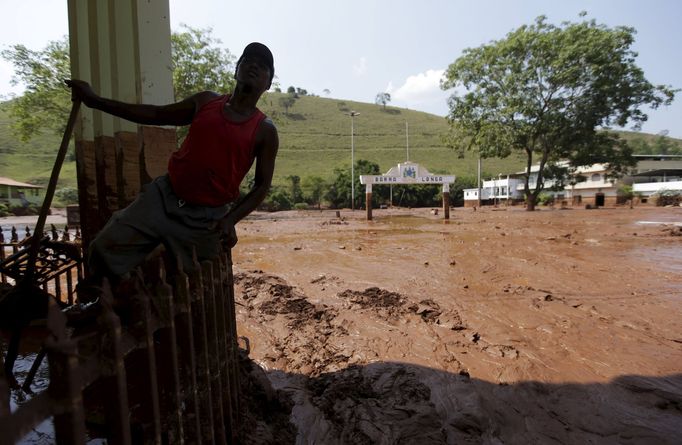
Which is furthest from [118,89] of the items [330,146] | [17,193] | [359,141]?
[359,141]

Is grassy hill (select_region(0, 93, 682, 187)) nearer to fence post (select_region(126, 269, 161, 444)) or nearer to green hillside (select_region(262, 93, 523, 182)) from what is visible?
green hillside (select_region(262, 93, 523, 182))

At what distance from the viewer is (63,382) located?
93 cm

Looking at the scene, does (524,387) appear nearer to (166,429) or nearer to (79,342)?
(166,429)

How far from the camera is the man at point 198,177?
207cm

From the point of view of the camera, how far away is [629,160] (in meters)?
27.4

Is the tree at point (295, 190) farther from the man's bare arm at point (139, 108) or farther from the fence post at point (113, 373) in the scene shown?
the fence post at point (113, 373)

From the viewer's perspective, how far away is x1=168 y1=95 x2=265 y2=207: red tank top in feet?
6.81

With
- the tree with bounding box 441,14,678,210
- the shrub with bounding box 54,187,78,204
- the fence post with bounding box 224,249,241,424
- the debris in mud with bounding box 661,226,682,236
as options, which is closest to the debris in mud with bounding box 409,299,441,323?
the fence post with bounding box 224,249,241,424

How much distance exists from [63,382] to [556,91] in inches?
1219

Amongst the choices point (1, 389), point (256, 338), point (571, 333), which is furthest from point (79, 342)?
point (571, 333)

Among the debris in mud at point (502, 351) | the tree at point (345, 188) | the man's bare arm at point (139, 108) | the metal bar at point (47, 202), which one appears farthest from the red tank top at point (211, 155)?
the tree at point (345, 188)

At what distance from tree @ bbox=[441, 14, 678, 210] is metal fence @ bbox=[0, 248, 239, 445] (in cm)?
2761

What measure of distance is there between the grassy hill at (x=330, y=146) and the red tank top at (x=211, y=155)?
41.9 m

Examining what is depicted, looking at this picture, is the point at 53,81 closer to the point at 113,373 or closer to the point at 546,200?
the point at 113,373
